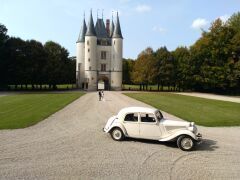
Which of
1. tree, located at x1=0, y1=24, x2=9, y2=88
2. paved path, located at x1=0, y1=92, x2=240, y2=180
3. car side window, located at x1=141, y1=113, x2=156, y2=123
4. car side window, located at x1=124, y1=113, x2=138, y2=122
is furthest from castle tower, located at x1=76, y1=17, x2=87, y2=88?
car side window, located at x1=141, y1=113, x2=156, y2=123

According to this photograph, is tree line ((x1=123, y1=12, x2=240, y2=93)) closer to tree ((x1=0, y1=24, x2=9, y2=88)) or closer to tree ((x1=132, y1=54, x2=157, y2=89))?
tree ((x1=132, y1=54, x2=157, y2=89))

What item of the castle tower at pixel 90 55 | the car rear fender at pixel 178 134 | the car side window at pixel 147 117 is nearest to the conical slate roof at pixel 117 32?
the castle tower at pixel 90 55

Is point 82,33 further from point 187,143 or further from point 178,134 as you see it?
point 187,143

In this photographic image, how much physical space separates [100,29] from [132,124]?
77.5 meters

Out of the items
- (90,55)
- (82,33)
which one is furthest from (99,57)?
(82,33)

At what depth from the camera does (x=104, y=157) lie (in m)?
12.8

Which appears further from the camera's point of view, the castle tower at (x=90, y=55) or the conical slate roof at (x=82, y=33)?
the conical slate roof at (x=82, y=33)

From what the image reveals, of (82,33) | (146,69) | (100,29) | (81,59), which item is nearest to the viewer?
(146,69)

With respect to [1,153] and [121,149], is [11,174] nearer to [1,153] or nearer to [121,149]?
[1,153]

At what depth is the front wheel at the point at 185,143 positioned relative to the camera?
47.2ft

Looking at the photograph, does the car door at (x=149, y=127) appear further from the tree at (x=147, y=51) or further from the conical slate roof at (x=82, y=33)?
the conical slate roof at (x=82, y=33)

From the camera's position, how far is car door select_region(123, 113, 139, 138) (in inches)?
614

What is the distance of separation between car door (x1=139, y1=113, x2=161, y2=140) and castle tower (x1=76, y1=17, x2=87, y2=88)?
71.9 m

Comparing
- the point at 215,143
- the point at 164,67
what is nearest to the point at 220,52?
the point at 164,67
